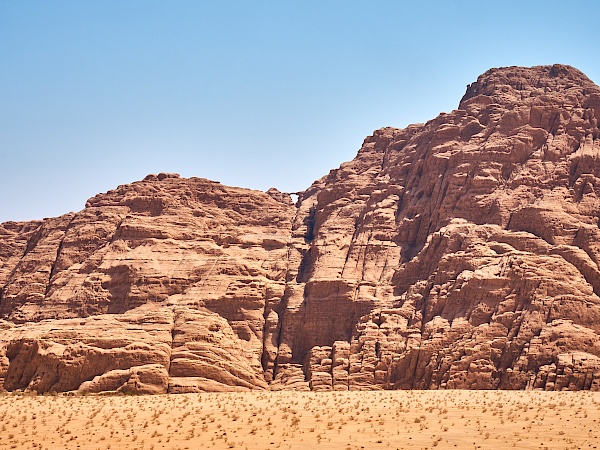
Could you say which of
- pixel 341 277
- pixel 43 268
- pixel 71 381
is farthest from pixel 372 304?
pixel 43 268

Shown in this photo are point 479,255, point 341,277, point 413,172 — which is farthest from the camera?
point 413,172

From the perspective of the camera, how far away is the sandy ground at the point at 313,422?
37938 millimetres

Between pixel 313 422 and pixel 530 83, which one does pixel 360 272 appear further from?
pixel 313 422

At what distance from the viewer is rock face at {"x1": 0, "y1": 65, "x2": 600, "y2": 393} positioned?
62.2 meters

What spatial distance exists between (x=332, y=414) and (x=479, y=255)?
89.3 feet

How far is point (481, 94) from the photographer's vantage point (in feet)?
287

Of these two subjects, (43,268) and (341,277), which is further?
(43,268)

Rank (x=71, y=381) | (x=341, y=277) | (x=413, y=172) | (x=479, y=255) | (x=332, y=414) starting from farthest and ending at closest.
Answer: (x=413, y=172), (x=341, y=277), (x=479, y=255), (x=71, y=381), (x=332, y=414)

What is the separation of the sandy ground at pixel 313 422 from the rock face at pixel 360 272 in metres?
6.84

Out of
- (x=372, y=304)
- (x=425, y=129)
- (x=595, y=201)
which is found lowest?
(x=372, y=304)

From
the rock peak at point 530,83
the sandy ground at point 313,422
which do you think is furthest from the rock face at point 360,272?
the sandy ground at point 313,422

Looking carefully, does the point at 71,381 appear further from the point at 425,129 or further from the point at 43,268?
the point at 425,129

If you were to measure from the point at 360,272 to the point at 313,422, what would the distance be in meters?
35.5

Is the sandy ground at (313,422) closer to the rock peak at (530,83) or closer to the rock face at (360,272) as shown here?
the rock face at (360,272)
